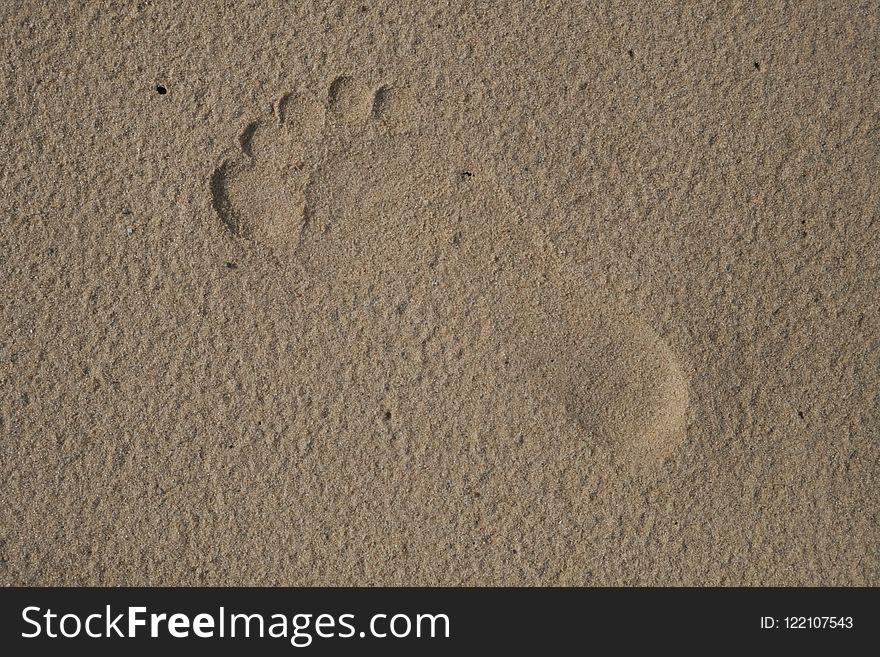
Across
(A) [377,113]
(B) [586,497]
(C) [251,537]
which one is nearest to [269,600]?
(C) [251,537]

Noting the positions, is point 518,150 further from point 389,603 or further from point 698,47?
point 389,603

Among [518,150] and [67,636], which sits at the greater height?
[518,150]

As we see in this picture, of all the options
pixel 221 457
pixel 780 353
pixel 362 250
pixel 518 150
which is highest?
pixel 518 150

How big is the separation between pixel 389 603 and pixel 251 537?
0.28m

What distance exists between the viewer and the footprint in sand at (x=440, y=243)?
4.82ft

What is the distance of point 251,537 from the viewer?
1462 mm

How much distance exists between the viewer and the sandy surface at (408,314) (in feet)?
4.80

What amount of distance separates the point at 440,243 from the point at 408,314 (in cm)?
14

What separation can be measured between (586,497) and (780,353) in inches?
17.7

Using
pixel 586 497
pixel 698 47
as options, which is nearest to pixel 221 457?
pixel 586 497

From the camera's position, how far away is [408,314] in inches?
58.1

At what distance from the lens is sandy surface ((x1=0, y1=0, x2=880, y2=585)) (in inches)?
57.6

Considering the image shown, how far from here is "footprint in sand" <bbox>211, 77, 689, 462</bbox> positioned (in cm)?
147

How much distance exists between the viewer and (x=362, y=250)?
1473 millimetres
